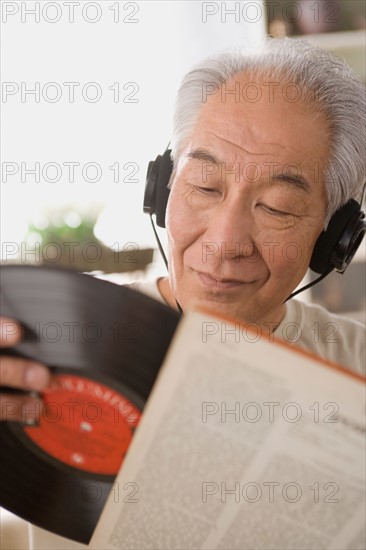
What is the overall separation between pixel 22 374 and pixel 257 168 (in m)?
0.54

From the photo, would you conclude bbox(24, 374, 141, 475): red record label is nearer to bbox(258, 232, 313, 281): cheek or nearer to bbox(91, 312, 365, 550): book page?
bbox(91, 312, 365, 550): book page

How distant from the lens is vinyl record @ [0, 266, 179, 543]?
583mm

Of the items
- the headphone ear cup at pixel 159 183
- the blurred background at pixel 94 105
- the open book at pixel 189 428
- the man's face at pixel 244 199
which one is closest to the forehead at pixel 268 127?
the man's face at pixel 244 199

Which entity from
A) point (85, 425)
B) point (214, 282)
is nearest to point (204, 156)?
point (214, 282)

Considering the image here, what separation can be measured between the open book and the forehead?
1.56 feet

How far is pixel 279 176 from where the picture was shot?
102 centimetres

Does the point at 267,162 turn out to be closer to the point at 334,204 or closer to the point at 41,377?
the point at 334,204

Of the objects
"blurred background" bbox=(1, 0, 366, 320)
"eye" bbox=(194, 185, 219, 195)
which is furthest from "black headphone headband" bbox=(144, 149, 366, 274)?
"blurred background" bbox=(1, 0, 366, 320)

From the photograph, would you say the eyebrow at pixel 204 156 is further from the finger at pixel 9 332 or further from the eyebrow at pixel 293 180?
the finger at pixel 9 332

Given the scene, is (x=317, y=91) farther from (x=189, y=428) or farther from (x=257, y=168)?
(x=189, y=428)

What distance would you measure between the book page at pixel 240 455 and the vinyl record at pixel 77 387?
29mm

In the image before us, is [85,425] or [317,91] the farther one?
[317,91]

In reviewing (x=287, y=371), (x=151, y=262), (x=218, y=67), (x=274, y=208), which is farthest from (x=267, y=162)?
(x=151, y=262)

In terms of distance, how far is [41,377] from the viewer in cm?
63
